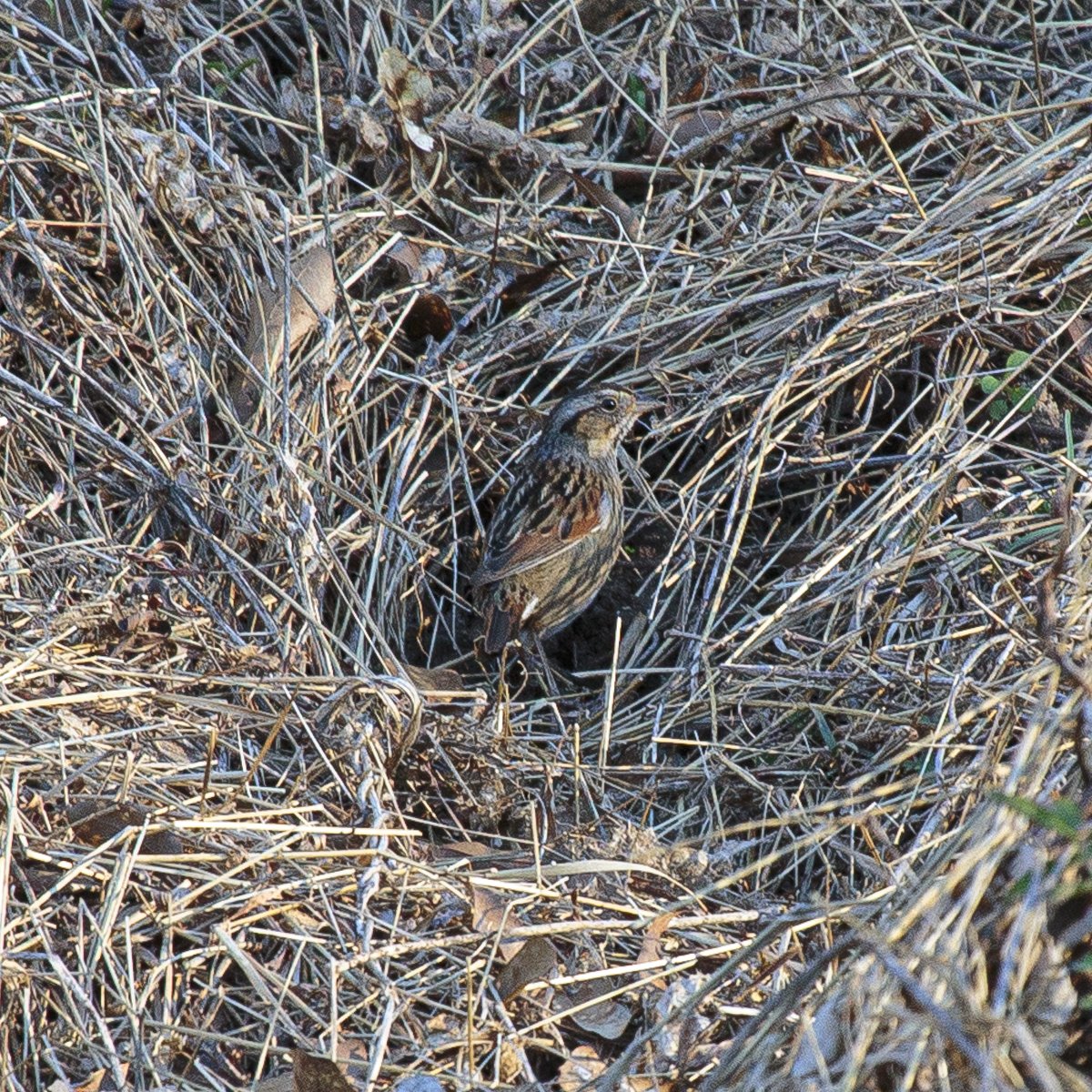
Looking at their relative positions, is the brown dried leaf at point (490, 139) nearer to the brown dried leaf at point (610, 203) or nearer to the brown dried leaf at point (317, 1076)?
the brown dried leaf at point (610, 203)

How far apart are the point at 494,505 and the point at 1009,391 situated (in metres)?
2.00

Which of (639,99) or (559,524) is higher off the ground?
(639,99)

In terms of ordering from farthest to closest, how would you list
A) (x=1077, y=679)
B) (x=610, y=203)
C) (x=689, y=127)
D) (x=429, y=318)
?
(x=689, y=127)
(x=610, y=203)
(x=429, y=318)
(x=1077, y=679)

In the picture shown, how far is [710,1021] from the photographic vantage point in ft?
10.6

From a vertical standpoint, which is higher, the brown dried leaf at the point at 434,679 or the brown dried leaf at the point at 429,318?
the brown dried leaf at the point at 429,318

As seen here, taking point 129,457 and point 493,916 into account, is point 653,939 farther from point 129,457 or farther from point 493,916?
point 129,457

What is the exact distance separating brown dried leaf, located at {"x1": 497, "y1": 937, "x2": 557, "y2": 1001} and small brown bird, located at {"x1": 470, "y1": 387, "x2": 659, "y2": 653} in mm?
1989

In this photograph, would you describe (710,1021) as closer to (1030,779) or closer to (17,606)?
(1030,779)

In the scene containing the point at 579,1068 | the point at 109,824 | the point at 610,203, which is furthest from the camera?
the point at 610,203

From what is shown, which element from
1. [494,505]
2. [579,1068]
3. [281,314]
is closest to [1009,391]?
[494,505]

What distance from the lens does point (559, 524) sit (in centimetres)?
537

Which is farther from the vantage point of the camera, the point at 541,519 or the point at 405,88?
the point at 405,88

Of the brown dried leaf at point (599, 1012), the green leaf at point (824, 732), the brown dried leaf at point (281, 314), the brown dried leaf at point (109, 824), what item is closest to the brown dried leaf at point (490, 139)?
the brown dried leaf at point (281, 314)

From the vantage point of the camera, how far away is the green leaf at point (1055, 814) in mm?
1971
